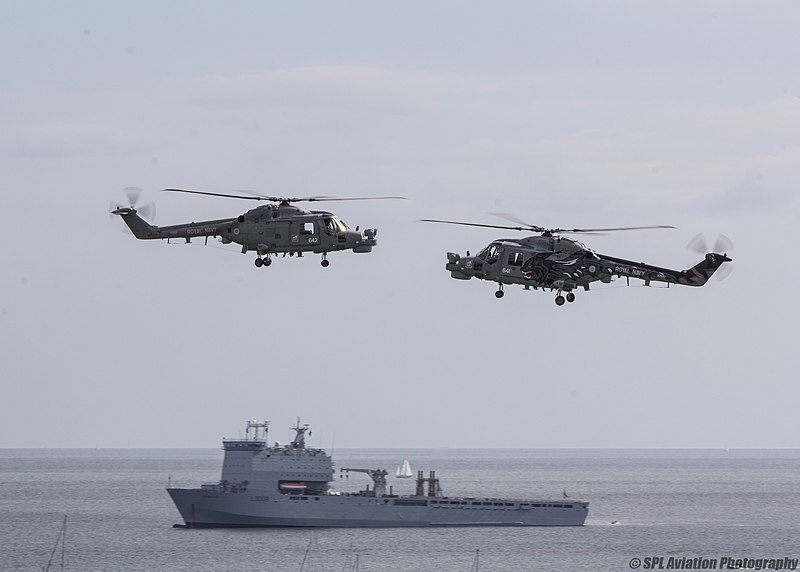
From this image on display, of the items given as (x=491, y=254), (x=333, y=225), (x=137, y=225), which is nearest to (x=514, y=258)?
(x=491, y=254)

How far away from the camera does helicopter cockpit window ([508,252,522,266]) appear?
49250 millimetres

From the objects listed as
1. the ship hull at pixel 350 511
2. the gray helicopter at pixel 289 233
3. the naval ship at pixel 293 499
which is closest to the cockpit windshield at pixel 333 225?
the gray helicopter at pixel 289 233

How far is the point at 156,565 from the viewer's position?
303 ft

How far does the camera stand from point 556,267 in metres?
48.2

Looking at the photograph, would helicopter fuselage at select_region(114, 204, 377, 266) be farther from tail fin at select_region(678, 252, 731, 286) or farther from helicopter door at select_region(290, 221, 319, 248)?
tail fin at select_region(678, 252, 731, 286)

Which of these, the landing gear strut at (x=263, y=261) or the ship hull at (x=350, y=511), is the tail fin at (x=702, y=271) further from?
the ship hull at (x=350, y=511)

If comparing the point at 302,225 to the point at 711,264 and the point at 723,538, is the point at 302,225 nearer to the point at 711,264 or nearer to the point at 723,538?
the point at 711,264

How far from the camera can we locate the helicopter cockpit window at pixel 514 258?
49250 millimetres

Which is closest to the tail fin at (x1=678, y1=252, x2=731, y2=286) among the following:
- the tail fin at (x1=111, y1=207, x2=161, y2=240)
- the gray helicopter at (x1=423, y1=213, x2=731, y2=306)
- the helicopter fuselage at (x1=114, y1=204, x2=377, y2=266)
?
the gray helicopter at (x1=423, y1=213, x2=731, y2=306)

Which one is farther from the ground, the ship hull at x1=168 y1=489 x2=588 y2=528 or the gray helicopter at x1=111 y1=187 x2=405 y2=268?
the gray helicopter at x1=111 y1=187 x2=405 y2=268

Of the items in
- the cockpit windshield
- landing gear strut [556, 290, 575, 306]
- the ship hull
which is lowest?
the ship hull

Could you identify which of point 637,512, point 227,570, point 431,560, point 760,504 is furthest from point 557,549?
point 760,504

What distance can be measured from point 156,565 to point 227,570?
6.95 m

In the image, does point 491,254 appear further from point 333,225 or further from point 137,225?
point 137,225
